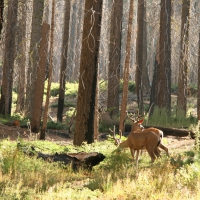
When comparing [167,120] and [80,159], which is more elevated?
[167,120]

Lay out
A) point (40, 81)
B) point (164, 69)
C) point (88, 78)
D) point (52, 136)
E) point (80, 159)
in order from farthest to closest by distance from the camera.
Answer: point (164, 69), point (52, 136), point (40, 81), point (88, 78), point (80, 159)

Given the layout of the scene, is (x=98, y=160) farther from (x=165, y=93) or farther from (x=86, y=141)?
(x=165, y=93)

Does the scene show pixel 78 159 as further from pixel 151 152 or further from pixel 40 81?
pixel 40 81

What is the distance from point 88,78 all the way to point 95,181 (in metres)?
5.50

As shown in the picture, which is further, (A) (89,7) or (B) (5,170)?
(A) (89,7)

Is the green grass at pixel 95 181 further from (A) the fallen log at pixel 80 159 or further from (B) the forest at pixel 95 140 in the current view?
(A) the fallen log at pixel 80 159

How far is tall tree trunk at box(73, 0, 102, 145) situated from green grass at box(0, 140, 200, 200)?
2.72m

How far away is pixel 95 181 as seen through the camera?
7.29 m

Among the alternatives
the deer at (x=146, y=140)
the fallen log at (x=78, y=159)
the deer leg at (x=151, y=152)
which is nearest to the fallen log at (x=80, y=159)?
the fallen log at (x=78, y=159)

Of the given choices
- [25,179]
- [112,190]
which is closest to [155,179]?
[112,190]

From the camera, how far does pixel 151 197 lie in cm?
612

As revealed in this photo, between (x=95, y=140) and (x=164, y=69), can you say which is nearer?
(x=95, y=140)

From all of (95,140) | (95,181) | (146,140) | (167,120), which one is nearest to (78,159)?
(146,140)

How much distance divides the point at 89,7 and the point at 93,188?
7102mm
